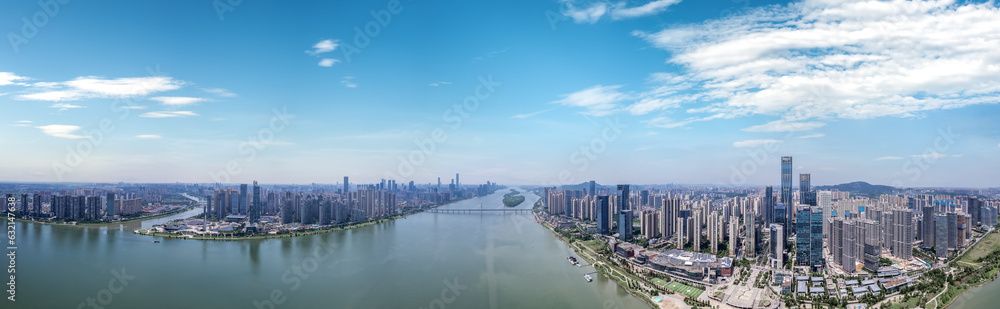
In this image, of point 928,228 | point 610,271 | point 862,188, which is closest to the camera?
point 610,271

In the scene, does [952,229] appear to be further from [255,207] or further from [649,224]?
[255,207]

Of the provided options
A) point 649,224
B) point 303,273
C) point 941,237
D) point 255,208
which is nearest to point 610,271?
point 649,224

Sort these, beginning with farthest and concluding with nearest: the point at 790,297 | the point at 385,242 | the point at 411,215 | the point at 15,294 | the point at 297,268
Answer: the point at 411,215, the point at 385,242, the point at 297,268, the point at 790,297, the point at 15,294

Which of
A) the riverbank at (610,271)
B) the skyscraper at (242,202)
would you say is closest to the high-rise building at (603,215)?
the riverbank at (610,271)

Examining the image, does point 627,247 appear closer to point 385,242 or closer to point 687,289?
point 687,289

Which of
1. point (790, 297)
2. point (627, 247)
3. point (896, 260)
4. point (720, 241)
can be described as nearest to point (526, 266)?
point (627, 247)

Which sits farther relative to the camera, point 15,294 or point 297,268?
point 297,268

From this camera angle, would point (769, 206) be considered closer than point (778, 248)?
No
